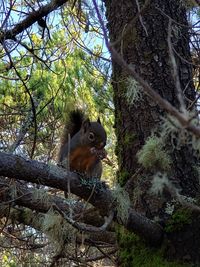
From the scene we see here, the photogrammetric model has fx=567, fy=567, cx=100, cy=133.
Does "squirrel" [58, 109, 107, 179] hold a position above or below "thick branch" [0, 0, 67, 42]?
below

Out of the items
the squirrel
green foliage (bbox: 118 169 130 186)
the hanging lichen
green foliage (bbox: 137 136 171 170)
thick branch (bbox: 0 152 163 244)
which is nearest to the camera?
green foliage (bbox: 137 136 171 170)

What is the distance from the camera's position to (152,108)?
8.33ft

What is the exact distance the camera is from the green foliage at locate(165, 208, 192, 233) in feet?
7.55

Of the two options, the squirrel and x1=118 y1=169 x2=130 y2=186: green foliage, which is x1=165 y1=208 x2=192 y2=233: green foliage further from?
the squirrel

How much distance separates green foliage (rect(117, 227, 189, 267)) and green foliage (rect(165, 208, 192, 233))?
0.10 m

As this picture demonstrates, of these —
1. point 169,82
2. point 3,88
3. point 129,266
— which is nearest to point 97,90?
point 3,88

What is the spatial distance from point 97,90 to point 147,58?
165cm

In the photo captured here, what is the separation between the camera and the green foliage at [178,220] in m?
2.30

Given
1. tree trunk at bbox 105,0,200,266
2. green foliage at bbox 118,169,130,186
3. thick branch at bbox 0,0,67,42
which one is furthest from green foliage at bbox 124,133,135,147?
thick branch at bbox 0,0,67,42

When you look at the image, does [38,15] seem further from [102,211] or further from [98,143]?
[102,211]

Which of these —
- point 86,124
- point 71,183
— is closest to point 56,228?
point 71,183

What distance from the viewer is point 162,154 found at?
1862mm

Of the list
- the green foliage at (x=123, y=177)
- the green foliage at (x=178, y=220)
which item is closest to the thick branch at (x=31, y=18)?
the green foliage at (x=123, y=177)

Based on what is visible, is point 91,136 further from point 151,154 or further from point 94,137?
point 151,154
